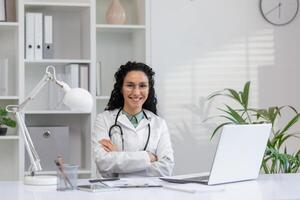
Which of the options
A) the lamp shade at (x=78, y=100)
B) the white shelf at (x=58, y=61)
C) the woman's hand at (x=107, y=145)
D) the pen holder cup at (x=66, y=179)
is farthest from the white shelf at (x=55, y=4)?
the pen holder cup at (x=66, y=179)

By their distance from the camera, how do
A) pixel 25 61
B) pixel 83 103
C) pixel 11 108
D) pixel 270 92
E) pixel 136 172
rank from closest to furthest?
pixel 83 103, pixel 11 108, pixel 136 172, pixel 25 61, pixel 270 92

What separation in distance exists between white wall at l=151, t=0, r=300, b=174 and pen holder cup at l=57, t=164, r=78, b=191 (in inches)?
71.6

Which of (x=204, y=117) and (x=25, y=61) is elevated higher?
(x=25, y=61)

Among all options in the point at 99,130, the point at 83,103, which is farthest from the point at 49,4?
the point at 83,103

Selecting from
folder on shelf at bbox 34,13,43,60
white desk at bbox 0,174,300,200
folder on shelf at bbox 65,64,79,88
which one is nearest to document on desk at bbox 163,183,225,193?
white desk at bbox 0,174,300,200

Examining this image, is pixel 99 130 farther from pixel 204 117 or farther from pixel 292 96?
pixel 292 96

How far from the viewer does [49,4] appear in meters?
4.25

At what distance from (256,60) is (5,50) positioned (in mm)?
1815

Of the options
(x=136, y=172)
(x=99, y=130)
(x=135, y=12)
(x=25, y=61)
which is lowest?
(x=136, y=172)

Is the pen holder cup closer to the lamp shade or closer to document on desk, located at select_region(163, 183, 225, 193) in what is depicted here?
the lamp shade

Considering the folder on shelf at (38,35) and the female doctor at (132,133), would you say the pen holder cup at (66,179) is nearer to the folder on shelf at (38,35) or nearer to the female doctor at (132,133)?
the female doctor at (132,133)

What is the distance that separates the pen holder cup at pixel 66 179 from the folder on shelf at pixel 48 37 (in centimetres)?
189

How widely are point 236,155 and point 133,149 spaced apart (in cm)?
92

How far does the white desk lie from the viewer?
7.66 ft
